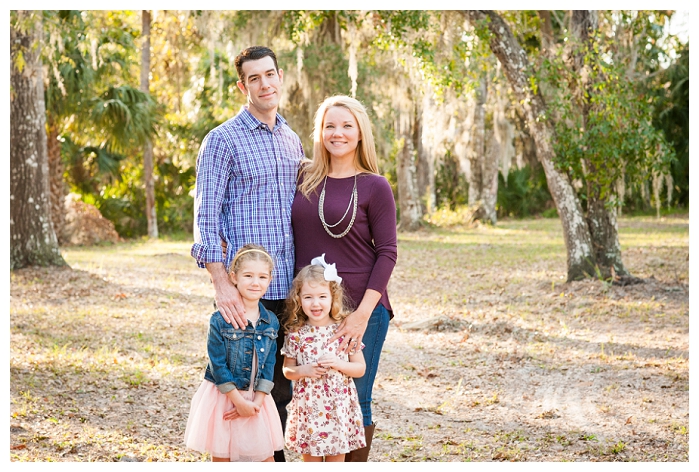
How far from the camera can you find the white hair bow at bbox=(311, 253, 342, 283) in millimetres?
2877

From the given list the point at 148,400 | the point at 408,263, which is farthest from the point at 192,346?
the point at 408,263

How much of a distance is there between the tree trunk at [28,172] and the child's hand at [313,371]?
7.58 meters

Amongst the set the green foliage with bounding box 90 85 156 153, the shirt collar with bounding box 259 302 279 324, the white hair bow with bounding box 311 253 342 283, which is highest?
the green foliage with bounding box 90 85 156 153

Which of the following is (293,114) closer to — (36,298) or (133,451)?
(36,298)

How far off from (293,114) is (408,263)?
469 cm

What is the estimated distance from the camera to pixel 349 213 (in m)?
2.93

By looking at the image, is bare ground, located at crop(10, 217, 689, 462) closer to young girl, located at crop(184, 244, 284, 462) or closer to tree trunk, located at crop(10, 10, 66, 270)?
tree trunk, located at crop(10, 10, 66, 270)

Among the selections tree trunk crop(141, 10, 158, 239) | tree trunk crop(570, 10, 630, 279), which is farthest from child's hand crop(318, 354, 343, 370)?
tree trunk crop(141, 10, 158, 239)

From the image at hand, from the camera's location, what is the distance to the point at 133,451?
3.87 meters

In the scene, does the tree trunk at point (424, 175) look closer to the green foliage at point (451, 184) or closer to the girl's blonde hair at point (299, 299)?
the green foliage at point (451, 184)

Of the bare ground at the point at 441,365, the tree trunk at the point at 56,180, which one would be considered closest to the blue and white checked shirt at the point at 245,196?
the bare ground at the point at 441,365

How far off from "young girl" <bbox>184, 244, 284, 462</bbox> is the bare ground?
958mm

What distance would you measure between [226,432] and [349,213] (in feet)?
3.26

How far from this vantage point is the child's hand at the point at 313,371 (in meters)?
2.98
